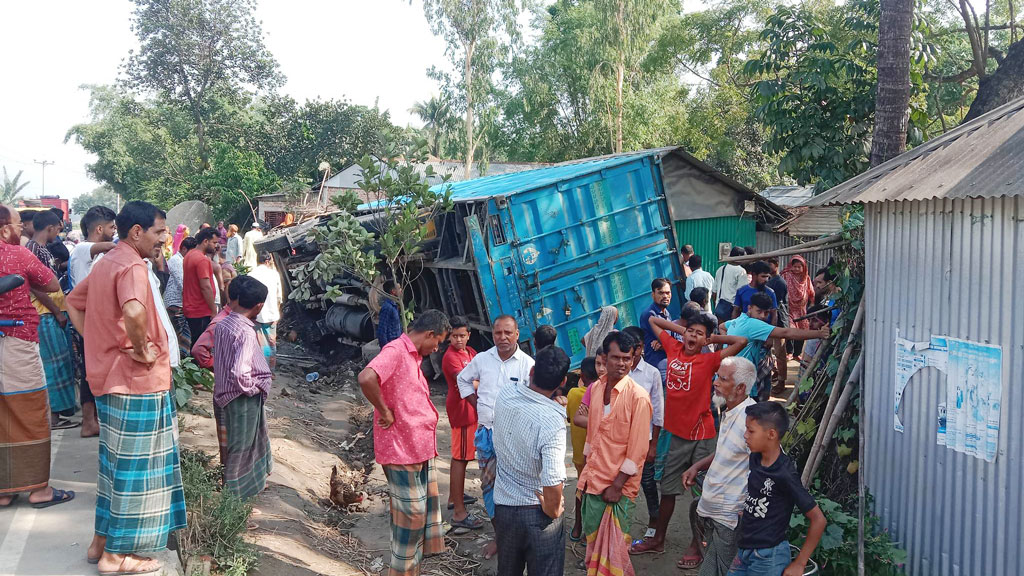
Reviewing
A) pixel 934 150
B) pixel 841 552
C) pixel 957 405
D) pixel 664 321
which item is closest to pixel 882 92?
pixel 934 150

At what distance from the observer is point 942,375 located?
154 inches

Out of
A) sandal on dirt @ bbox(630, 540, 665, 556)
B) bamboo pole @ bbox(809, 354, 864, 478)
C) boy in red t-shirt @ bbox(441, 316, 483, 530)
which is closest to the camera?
bamboo pole @ bbox(809, 354, 864, 478)

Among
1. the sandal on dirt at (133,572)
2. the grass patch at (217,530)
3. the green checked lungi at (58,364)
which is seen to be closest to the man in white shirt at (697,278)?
the grass patch at (217,530)

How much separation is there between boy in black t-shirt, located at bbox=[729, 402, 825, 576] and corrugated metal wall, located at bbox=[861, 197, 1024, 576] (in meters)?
0.98

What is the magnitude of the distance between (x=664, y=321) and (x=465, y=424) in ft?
6.22

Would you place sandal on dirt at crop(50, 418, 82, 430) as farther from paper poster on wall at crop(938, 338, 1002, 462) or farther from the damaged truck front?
Answer: paper poster on wall at crop(938, 338, 1002, 462)

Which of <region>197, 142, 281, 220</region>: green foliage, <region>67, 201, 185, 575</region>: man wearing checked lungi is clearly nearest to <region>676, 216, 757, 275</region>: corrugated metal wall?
<region>67, 201, 185, 575</region>: man wearing checked lungi

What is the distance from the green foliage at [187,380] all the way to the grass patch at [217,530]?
5.47 feet

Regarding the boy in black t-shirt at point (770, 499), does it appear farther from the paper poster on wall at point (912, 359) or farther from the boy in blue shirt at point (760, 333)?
the boy in blue shirt at point (760, 333)

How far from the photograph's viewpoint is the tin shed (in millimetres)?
3492

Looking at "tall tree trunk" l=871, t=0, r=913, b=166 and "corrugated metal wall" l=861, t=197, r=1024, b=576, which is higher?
"tall tree trunk" l=871, t=0, r=913, b=166

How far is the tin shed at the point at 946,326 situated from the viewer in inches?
137

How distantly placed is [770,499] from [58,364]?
526 cm

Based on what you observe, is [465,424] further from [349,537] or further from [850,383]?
[850,383]
